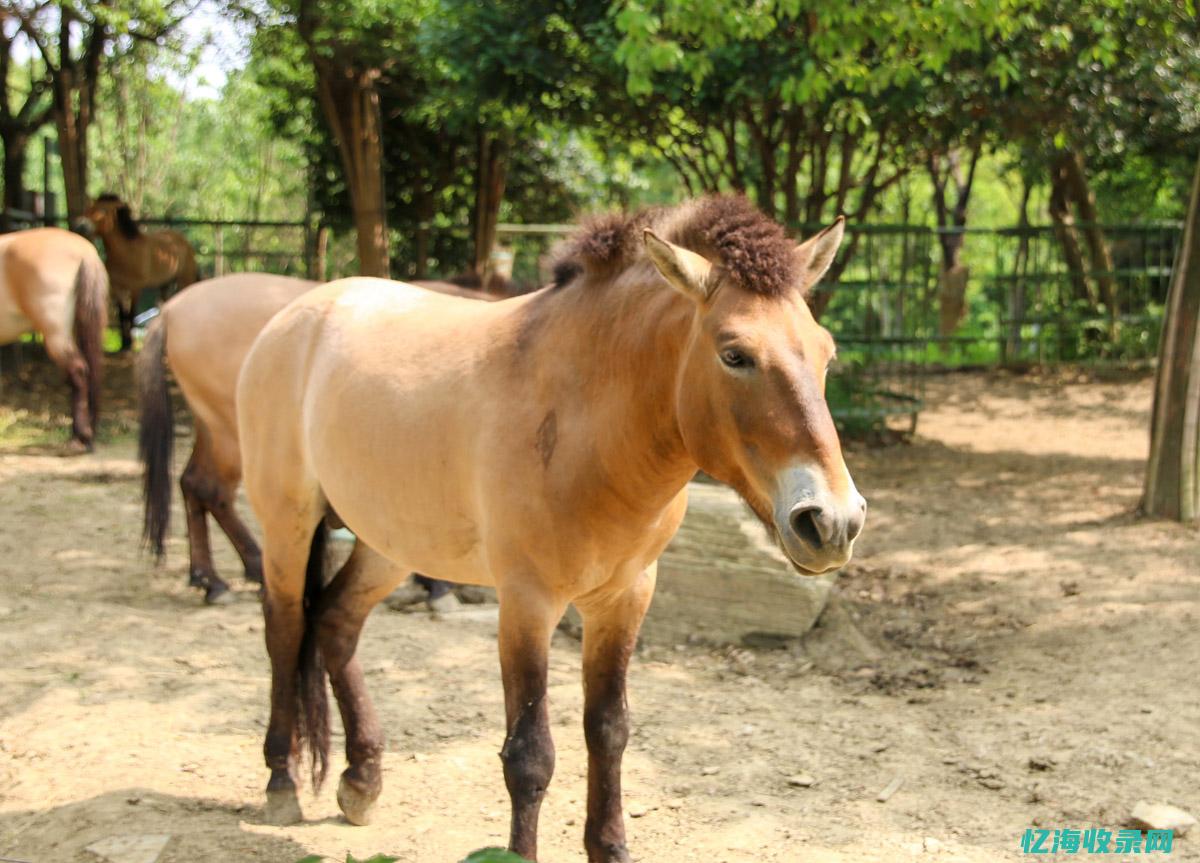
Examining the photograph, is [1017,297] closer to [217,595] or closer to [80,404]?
[80,404]

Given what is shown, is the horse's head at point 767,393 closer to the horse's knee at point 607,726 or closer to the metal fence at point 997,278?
the horse's knee at point 607,726

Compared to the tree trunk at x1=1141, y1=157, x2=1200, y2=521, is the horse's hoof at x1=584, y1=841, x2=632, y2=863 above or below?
below

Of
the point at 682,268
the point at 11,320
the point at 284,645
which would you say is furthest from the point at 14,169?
the point at 682,268

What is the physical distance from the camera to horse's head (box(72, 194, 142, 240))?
12758 mm

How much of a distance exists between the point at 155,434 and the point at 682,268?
4.76 m

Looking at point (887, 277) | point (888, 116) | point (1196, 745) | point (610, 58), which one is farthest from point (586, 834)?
point (887, 277)

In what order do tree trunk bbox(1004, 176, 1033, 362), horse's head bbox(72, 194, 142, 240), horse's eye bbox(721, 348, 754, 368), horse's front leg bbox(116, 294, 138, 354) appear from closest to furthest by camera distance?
horse's eye bbox(721, 348, 754, 368) < horse's head bbox(72, 194, 142, 240) < tree trunk bbox(1004, 176, 1033, 362) < horse's front leg bbox(116, 294, 138, 354)

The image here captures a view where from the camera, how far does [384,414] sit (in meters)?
3.26

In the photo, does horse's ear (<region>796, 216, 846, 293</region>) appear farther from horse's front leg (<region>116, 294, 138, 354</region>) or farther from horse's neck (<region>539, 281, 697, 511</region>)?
horse's front leg (<region>116, 294, 138, 354</region>)

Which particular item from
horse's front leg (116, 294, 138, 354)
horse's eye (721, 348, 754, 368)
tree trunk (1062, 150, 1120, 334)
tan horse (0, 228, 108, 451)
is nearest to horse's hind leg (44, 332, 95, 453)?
tan horse (0, 228, 108, 451)

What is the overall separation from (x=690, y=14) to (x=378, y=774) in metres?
4.42

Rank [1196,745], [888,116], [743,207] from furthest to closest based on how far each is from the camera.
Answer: [888,116] < [1196,745] < [743,207]

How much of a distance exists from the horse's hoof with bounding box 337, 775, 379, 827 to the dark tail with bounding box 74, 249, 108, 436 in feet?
23.6

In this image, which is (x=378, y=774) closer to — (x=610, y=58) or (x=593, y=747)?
(x=593, y=747)
